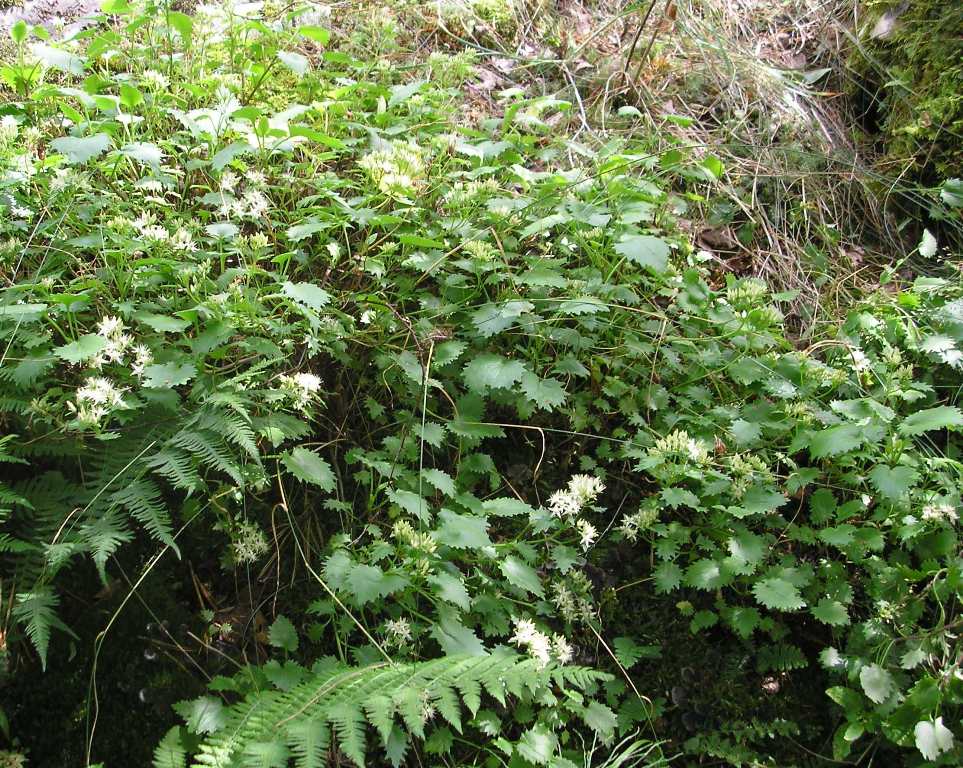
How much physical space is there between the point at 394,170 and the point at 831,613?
1.90 m

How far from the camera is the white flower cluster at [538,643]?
6.48 feet

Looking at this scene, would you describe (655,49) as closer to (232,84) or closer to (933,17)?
(933,17)

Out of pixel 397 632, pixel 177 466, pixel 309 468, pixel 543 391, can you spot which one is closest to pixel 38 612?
pixel 177 466

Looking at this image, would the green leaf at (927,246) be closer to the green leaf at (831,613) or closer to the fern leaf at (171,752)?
the green leaf at (831,613)

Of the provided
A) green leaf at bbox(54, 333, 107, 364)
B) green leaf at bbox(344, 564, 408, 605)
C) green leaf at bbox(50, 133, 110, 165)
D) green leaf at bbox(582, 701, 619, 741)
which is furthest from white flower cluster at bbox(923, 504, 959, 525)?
green leaf at bbox(50, 133, 110, 165)

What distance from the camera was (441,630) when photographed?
1.97m

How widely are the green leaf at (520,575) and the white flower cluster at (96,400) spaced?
3.51 ft

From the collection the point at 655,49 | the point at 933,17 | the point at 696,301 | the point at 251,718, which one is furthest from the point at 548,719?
the point at 933,17

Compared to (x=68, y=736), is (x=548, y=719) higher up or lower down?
higher up

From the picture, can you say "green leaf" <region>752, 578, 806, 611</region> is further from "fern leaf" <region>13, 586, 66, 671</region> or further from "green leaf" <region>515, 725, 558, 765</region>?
"fern leaf" <region>13, 586, 66, 671</region>

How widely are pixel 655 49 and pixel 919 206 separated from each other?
1464mm

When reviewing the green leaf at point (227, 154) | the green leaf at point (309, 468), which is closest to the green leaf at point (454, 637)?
the green leaf at point (309, 468)

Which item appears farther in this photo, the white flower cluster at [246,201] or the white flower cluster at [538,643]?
the white flower cluster at [246,201]

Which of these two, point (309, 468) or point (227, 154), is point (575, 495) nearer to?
point (309, 468)
